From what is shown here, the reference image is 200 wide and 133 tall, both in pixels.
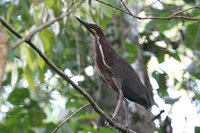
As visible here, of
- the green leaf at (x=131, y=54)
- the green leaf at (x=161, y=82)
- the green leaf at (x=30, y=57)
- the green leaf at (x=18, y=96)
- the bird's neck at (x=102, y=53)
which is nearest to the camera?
the bird's neck at (x=102, y=53)

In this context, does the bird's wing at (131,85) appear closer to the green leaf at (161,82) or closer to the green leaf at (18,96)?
the green leaf at (161,82)

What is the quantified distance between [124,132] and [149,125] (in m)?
1.07

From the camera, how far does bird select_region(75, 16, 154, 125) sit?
116 centimetres

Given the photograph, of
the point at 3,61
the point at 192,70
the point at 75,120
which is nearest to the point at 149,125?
the point at 75,120

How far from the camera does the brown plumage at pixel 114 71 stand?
1.16 metres

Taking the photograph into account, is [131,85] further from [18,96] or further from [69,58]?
[69,58]

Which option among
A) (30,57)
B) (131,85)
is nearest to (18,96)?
(30,57)

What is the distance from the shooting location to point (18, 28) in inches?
69.6

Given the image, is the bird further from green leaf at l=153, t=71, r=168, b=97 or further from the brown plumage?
green leaf at l=153, t=71, r=168, b=97

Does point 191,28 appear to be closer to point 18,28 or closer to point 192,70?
point 192,70

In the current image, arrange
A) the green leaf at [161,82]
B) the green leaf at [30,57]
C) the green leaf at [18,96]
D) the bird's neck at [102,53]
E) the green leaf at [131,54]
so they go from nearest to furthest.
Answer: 1. the bird's neck at [102,53]
2. the green leaf at [30,57]
3. the green leaf at [161,82]
4. the green leaf at [18,96]
5. the green leaf at [131,54]

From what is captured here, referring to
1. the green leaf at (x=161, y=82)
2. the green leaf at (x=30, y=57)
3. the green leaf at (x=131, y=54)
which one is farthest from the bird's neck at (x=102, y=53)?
the green leaf at (x=131, y=54)

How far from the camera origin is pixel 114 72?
3.94 feet

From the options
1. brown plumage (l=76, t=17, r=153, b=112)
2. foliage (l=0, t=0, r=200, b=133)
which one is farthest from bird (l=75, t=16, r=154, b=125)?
foliage (l=0, t=0, r=200, b=133)
